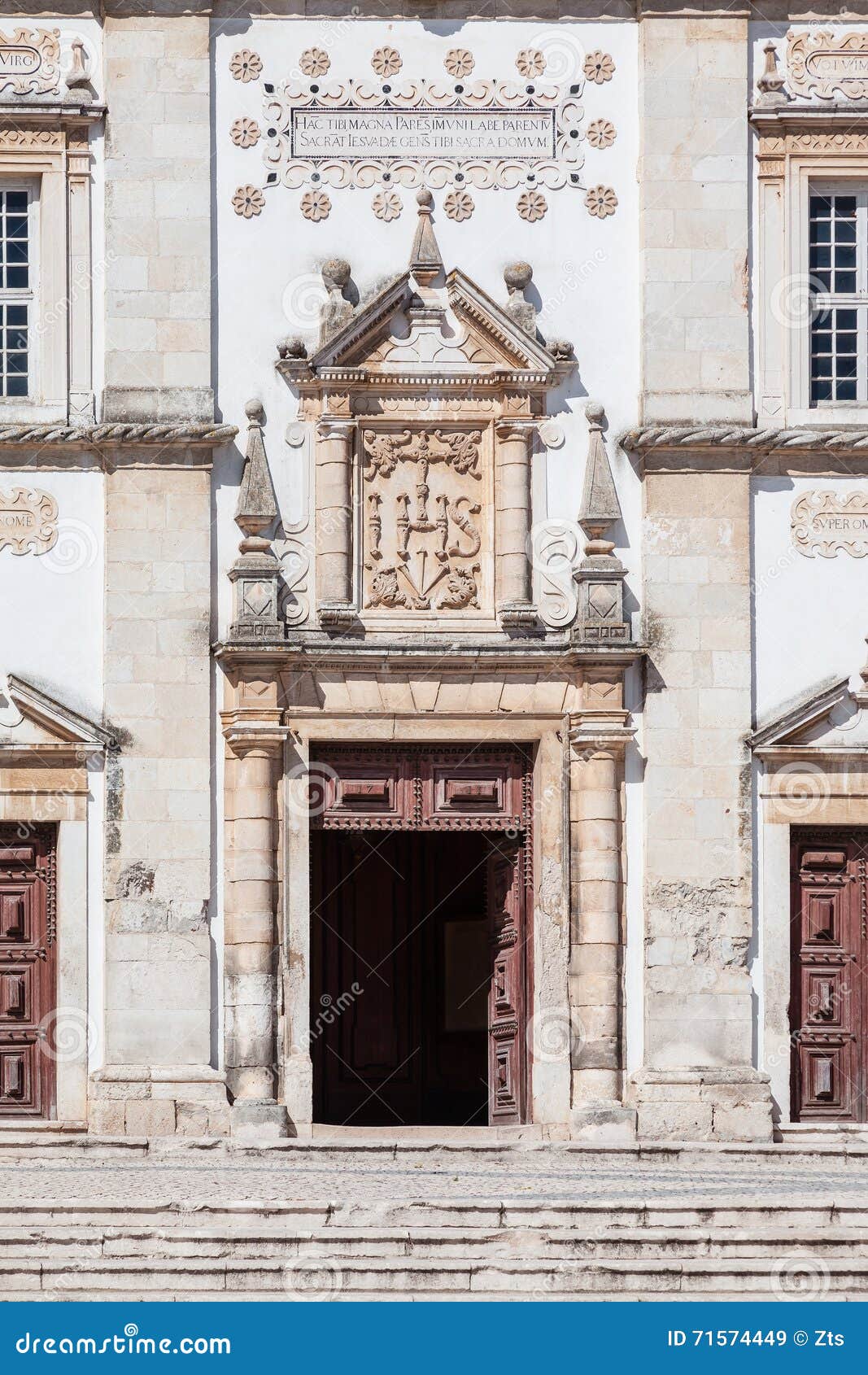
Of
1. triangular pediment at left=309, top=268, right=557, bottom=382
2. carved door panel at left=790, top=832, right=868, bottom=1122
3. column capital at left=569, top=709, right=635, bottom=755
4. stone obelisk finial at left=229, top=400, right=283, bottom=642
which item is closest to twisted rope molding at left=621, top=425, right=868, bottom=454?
triangular pediment at left=309, top=268, right=557, bottom=382

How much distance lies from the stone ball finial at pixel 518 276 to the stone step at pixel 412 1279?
7.69 m

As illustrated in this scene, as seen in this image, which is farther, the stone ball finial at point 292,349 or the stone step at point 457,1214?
the stone ball finial at point 292,349

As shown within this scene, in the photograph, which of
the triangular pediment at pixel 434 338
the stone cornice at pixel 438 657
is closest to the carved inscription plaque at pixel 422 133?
the triangular pediment at pixel 434 338

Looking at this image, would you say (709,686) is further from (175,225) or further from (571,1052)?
(175,225)

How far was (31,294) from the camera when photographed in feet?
67.5

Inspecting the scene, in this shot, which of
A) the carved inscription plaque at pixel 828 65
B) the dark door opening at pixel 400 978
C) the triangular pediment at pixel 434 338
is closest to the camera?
the triangular pediment at pixel 434 338

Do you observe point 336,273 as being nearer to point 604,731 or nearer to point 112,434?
point 112,434

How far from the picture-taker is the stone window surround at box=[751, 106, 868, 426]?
818 inches

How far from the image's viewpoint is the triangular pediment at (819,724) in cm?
2039

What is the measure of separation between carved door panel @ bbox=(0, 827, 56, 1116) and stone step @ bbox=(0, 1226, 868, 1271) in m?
4.09

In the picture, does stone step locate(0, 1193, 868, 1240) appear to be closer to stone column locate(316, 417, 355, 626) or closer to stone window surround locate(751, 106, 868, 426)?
stone column locate(316, 417, 355, 626)

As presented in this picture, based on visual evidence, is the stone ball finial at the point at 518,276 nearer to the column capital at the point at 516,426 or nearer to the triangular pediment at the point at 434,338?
the triangular pediment at the point at 434,338

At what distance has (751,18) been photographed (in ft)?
68.5

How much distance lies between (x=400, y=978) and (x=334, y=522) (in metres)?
5.00
